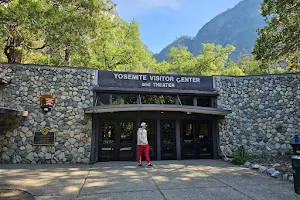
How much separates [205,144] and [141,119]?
348 centimetres

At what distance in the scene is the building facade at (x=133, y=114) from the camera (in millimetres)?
8539

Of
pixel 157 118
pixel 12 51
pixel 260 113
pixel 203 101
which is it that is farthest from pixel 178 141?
pixel 12 51

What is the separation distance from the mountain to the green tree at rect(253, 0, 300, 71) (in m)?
119

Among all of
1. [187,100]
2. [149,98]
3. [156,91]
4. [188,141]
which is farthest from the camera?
[187,100]

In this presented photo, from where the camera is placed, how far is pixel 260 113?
10.4 meters

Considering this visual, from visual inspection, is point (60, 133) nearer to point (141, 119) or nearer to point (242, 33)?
point (141, 119)

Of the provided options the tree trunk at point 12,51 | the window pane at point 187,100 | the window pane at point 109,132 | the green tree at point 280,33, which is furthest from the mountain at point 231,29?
the window pane at point 109,132

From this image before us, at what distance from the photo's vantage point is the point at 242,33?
447ft

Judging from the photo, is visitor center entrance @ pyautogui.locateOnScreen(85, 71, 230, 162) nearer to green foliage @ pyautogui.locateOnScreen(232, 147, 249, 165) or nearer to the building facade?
the building facade

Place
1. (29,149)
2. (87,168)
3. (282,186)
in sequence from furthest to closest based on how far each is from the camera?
(29,149) < (87,168) < (282,186)

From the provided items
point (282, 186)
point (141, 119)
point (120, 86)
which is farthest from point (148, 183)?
point (120, 86)

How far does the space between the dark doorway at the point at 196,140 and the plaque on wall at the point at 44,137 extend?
5851 millimetres

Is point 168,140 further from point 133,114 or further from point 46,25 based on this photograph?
point 46,25

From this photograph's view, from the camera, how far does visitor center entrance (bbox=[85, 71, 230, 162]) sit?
935 centimetres
